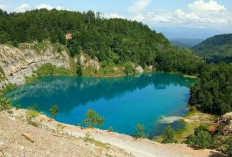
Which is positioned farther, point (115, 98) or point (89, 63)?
point (89, 63)

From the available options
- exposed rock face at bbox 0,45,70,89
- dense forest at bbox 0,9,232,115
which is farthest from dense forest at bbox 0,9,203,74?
exposed rock face at bbox 0,45,70,89

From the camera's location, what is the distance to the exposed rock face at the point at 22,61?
11569 centimetres

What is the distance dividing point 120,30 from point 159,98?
283ft

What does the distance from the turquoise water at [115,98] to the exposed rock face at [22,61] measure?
5.83 meters

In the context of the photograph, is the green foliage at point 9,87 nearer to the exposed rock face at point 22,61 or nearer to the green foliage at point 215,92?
the exposed rock face at point 22,61

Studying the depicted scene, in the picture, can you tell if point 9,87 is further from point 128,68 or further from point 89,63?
point 128,68

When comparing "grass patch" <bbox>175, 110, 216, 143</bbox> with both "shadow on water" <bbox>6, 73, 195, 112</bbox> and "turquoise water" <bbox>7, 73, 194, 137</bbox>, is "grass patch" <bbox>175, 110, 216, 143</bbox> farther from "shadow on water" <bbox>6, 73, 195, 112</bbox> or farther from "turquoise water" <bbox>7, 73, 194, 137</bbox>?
"shadow on water" <bbox>6, 73, 195, 112</bbox>

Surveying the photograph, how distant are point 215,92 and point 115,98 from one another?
3769 cm

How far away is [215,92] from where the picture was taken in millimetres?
96438

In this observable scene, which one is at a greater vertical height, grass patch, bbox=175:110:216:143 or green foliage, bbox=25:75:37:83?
green foliage, bbox=25:75:37:83

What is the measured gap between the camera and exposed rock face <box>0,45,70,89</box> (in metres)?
116

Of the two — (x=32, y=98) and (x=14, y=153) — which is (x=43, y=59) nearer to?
(x=32, y=98)

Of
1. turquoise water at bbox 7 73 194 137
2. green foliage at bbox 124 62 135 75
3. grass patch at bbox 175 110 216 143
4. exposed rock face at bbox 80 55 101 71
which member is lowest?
grass patch at bbox 175 110 216 143

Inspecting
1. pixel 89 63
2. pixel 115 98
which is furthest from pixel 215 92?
pixel 89 63
